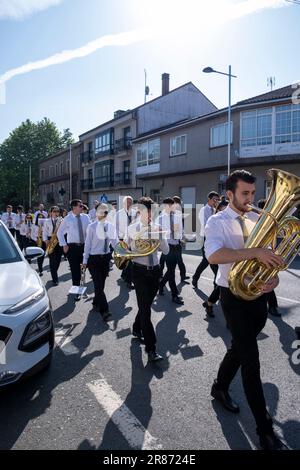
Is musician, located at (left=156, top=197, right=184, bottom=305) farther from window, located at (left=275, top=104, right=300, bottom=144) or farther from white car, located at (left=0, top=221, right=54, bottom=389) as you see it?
window, located at (left=275, top=104, right=300, bottom=144)

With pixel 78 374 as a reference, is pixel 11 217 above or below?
above

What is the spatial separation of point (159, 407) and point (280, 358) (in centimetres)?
178

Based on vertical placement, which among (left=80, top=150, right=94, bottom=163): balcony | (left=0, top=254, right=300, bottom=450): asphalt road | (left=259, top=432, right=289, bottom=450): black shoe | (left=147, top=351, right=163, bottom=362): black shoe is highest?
(left=80, top=150, right=94, bottom=163): balcony

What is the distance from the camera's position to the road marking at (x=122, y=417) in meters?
2.81

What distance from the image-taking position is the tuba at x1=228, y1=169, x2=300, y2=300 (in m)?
2.80

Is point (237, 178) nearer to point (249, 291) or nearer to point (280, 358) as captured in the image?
point (249, 291)

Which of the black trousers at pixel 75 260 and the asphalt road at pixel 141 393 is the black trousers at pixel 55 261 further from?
the asphalt road at pixel 141 393

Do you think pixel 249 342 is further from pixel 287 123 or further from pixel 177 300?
pixel 287 123

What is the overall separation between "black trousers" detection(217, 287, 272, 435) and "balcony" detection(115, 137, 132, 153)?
3389 centimetres

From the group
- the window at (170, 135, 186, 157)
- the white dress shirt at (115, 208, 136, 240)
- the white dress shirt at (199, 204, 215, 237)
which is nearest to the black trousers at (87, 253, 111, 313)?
the white dress shirt at (115, 208, 136, 240)

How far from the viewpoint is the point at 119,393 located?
359 cm

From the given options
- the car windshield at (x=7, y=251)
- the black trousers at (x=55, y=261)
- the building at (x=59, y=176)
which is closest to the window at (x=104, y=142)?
the building at (x=59, y=176)
